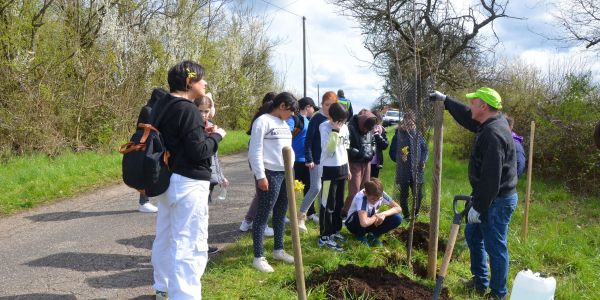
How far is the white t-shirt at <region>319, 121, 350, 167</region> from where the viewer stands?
17.6 ft

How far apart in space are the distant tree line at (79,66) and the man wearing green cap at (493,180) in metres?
9.61

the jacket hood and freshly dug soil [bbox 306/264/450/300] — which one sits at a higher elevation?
the jacket hood

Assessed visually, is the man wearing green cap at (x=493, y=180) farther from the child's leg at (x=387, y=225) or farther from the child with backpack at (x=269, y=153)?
the child with backpack at (x=269, y=153)

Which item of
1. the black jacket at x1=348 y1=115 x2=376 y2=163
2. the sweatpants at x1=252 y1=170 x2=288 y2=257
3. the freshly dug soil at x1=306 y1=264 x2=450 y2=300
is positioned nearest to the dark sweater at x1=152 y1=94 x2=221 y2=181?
the sweatpants at x1=252 y1=170 x2=288 y2=257

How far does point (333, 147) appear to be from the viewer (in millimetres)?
5324

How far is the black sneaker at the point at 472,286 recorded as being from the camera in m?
4.29

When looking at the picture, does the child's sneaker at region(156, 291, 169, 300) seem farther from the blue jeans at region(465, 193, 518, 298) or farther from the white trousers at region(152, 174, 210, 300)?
the blue jeans at region(465, 193, 518, 298)

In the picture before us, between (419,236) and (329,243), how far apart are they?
1255 mm

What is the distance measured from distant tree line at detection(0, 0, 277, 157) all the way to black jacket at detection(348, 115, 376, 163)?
7.91m

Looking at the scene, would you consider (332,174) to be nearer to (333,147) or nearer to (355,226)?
(333,147)

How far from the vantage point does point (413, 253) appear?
5262 millimetres

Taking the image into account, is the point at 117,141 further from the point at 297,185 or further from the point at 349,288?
the point at 349,288

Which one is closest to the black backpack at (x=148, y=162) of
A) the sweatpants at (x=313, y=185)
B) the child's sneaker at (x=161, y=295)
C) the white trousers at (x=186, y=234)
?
the white trousers at (x=186, y=234)

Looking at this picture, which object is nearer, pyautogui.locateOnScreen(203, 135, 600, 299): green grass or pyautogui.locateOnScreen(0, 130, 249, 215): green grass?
pyautogui.locateOnScreen(203, 135, 600, 299): green grass
